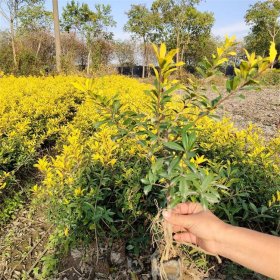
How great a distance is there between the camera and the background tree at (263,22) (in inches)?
1182

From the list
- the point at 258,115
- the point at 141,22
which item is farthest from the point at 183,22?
the point at 258,115

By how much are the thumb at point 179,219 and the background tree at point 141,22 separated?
2693 centimetres

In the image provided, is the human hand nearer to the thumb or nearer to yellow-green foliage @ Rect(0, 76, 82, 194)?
the thumb

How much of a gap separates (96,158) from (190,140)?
3.76 feet

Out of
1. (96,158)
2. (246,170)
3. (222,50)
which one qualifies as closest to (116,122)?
(222,50)

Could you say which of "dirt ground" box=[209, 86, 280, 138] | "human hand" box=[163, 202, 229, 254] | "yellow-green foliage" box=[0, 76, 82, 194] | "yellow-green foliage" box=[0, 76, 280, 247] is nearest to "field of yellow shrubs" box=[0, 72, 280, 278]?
"yellow-green foliage" box=[0, 76, 280, 247]

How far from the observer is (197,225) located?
1071mm

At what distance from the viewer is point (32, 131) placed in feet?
11.3

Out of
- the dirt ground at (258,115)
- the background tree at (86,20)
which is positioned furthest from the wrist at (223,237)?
the background tree at (86,20)

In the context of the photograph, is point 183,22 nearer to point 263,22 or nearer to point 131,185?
point 263,22

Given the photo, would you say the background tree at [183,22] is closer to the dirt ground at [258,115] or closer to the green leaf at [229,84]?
the dirt ground at [258,115]

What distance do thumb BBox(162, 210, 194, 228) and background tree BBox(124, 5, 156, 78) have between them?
2693 cm

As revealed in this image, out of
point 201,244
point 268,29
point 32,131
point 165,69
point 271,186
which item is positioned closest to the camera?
point 165,69

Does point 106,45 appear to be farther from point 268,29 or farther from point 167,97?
point 167,97
